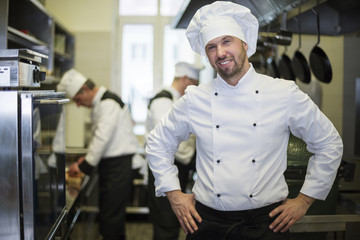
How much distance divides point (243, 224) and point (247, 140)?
0.29 meters

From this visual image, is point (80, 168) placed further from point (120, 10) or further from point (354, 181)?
point (120, 10)

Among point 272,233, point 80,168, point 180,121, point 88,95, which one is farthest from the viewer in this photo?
point 88,95

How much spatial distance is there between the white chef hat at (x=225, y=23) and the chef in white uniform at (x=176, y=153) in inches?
46.3

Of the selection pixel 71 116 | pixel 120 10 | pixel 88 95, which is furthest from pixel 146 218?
pixel 120 10

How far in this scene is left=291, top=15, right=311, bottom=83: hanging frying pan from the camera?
2.15 meters

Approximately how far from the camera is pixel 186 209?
1.44m

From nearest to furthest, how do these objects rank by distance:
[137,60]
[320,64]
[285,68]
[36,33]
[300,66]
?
[320,64]
[300,66]
[285,68]
[36,33]
[137,60]

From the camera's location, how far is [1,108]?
1.26 meters

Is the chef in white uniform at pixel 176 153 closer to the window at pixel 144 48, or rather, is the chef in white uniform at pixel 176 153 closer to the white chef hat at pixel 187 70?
the white chef hat at pixel 187 70

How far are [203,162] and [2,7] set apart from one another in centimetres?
156

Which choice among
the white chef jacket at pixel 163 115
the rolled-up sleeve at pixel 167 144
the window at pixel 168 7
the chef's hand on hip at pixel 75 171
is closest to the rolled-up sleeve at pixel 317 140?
the rolled-up sleeve at pixel 167 144

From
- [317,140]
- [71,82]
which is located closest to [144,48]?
[71,82]

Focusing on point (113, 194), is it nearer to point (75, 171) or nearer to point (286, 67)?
point (75, 171)

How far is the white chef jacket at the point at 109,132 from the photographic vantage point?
282cm
